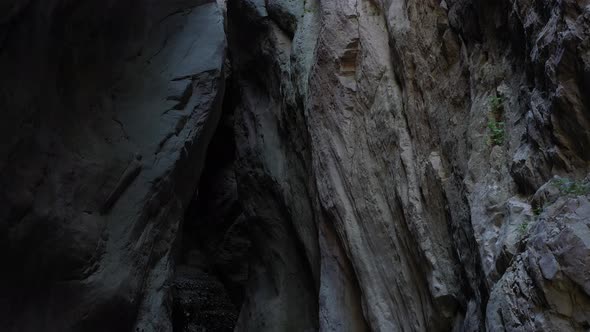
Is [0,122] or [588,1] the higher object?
[0,122]

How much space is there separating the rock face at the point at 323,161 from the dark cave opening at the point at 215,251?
202 centimetres

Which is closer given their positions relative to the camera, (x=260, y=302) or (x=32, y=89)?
(x=32, y=89)

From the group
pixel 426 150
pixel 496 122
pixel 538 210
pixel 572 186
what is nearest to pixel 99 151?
pixel 426 150

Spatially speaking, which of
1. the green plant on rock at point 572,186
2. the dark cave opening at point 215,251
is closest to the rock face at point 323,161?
the green plant on rock at point 572,186

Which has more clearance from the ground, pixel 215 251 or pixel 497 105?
pixel 215 251

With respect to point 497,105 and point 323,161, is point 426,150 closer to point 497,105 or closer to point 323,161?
point 497,105

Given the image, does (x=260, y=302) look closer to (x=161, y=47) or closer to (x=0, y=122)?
(x=161, y=47)

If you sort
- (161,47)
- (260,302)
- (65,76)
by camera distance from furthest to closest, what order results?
(260,302) → (161,47) → (65,76)

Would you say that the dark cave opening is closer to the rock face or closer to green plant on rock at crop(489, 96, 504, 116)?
the rock face

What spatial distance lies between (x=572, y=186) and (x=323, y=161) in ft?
16.7

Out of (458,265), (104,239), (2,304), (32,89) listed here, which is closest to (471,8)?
(458,265)

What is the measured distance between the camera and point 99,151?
8.34 m

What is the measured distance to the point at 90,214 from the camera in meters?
8.02

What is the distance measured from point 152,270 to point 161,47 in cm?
365
